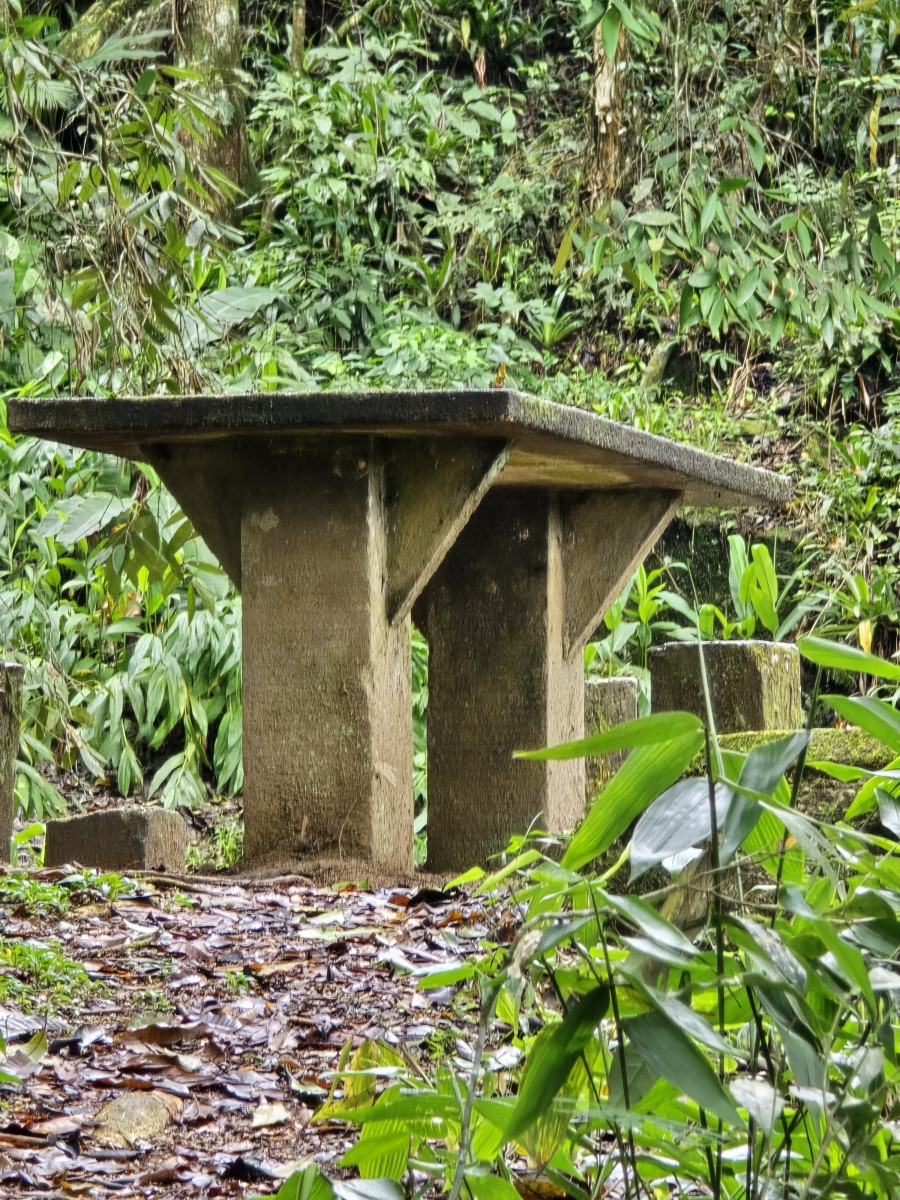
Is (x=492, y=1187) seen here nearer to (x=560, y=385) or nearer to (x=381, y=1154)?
(x=381, y=1154)

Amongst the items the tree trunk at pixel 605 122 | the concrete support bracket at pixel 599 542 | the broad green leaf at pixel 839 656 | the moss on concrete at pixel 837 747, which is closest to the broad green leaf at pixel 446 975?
the broad green leaf at pixel 839 656

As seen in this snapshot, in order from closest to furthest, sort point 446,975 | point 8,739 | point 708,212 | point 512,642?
point 446,975, point 8,739, point 708,212, point 512,642

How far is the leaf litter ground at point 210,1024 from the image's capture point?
182 centimetres

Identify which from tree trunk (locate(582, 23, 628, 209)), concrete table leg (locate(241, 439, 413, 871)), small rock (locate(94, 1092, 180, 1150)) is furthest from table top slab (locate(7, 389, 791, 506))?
tree trunk (locate(582, 23, 628, 209))

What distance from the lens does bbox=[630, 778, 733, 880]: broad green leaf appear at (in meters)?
0.93

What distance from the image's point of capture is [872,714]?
1023 mm

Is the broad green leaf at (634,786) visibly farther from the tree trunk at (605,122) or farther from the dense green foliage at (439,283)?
the tree trunk at (605,122)

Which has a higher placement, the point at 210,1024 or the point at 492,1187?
the point at 492,1187

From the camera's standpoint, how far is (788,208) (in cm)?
986

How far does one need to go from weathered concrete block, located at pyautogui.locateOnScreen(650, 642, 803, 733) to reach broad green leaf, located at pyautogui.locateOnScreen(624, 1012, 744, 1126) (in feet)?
7.93

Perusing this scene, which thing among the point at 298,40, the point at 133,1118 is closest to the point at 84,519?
the point at 133,1118

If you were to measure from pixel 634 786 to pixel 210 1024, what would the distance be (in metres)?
1.69

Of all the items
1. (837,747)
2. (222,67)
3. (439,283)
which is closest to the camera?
(837,747)

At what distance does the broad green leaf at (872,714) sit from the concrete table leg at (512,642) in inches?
126
